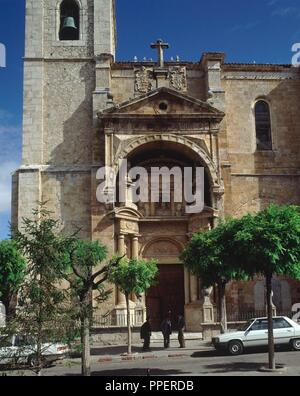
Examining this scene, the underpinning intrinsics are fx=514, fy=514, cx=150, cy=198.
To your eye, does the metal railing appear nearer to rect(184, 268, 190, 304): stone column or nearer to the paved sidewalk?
rect(184, 268, 190, 304): stone column

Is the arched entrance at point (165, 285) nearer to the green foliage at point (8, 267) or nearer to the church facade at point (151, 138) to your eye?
the church facade at point (151, 138)

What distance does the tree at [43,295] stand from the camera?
28.2ft

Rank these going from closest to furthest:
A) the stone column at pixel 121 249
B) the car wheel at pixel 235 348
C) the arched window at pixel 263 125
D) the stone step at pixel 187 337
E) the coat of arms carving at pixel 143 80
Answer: the car wheel at pixel 235 348 < the stone step at pixel 187 337 < the stone column at pixel 121 249 < the coat of arms carving at pixel 143 80 < the arched window at pixel 263 125

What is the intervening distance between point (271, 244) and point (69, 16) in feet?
58.6

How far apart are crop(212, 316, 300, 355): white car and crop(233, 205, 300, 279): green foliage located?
14.4 ft

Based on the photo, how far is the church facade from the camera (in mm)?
23062

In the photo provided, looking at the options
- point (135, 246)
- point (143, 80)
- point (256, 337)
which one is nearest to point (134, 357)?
point (256, 337)

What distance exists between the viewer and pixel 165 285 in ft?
79.5

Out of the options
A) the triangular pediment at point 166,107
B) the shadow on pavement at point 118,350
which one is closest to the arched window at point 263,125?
the triangular pediment at point 166,107

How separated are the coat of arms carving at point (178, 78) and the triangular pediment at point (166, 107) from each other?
1.55 metres

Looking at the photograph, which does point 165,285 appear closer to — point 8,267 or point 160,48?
point 8,267

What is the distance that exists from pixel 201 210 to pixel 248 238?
1014 centimetres
